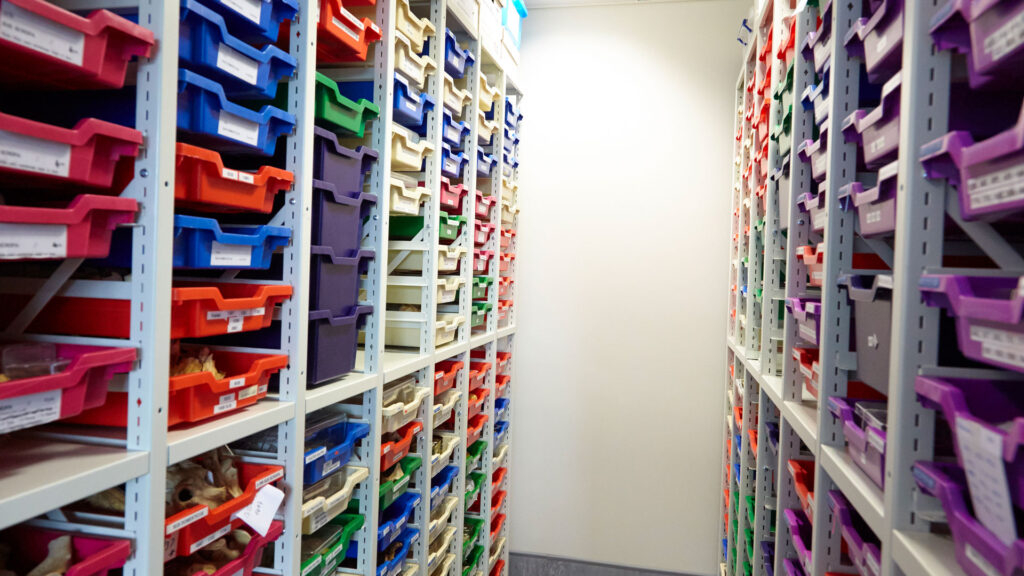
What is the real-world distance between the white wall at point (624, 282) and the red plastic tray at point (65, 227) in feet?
9.60

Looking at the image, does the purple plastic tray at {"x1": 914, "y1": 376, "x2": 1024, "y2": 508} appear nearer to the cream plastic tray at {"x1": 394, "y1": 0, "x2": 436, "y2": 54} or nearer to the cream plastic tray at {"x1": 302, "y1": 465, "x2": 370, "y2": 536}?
the cream plastic tray at {"x1": 302, "y1": 465, "x2": 370, "y2": 536}

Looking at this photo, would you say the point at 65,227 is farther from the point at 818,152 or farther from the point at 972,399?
the point at 818,152

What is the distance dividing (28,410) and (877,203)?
128 centimetres

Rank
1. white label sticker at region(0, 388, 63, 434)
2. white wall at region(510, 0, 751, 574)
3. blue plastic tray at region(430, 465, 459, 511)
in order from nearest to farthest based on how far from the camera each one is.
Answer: white label sticker at region(0, 388, 63, 434)
blue plastic tray at region(430, 465, 459, 511)
white wall at region(510, 0, 751, 574)

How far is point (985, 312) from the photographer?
74cm

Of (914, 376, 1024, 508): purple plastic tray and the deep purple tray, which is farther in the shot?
the deep purple tray

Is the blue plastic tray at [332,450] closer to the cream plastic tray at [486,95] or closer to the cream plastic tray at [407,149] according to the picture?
the cream plastic tray at [407,149]

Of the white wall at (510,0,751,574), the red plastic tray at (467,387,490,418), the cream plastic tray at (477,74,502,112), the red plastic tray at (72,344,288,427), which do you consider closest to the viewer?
the red plastic tray at (72,344,288,427)

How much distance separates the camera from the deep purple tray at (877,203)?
1025mm

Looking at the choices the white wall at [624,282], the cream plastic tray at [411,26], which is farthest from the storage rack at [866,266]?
the white wall at [624,282]

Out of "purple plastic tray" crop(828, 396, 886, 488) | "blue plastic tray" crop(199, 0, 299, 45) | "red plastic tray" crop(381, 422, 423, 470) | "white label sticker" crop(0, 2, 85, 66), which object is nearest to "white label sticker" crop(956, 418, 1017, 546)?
"purple plastic tray" crop(828, 396, 886, 488)

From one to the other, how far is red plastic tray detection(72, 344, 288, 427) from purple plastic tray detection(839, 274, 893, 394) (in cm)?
113

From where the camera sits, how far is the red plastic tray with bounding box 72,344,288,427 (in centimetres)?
101

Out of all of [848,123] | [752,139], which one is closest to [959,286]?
[848,123]
